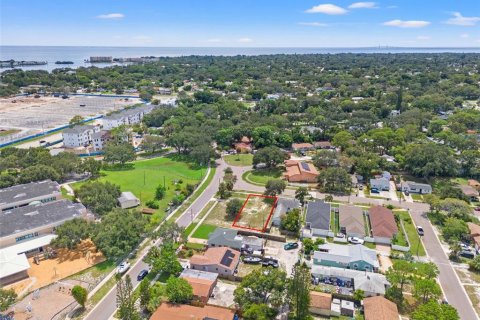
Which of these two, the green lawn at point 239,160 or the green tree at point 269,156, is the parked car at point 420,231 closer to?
the green tree at point 269,156

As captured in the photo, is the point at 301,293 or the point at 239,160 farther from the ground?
the point at 301,293

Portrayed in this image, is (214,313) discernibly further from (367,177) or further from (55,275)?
(367,177)

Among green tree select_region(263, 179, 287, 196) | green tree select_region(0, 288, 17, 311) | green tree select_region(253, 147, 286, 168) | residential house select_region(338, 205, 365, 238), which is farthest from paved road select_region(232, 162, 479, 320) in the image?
green tree select_region(0, 288, 17, 311)

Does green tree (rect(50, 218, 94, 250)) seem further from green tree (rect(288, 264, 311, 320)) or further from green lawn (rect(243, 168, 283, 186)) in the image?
green lawn (rect(243, 168, 283, 186))

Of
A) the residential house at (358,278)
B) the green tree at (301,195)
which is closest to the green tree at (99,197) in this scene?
the green tree at (301,195)

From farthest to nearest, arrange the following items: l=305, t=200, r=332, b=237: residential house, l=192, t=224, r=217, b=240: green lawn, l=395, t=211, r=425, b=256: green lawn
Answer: l=305, t=200, r=332, b=237: residential house < l=192, t=224, r=217, b=240: green lawn < l=395, t=211, r=425, b=256: green lawn

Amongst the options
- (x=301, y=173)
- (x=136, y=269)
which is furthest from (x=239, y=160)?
(x=136, y=269)

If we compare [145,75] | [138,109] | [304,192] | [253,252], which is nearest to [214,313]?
[253,252]

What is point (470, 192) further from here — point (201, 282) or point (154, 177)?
point (154, 177)
